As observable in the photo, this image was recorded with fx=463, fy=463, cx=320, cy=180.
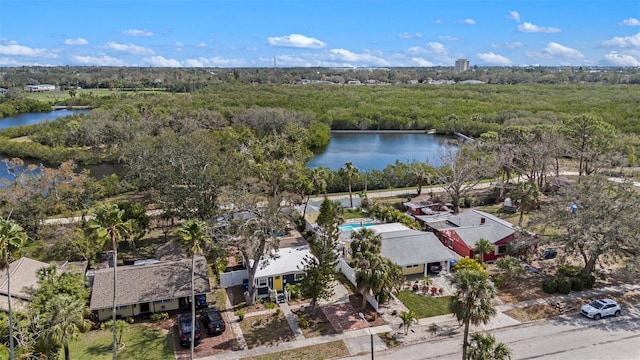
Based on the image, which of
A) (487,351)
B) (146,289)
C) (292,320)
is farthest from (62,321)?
(487,351)

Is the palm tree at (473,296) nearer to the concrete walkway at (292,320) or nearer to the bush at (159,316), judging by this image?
the concrete walkway at (292,320)

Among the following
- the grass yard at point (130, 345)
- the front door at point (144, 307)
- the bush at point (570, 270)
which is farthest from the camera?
the bush at point (570, 270)

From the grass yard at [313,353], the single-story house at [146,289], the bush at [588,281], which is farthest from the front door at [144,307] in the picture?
the bush at [588,281]

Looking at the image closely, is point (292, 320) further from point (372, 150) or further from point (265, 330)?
point (372, 150)

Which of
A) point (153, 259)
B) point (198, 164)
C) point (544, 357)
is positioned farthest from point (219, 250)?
point (544, 357)

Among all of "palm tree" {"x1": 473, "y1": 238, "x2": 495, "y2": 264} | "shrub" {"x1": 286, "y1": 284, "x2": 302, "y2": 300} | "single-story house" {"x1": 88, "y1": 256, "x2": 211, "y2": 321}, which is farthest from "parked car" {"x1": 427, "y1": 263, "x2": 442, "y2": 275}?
"single-story house" {"x1": 88, "y1": 256, "x2": 211, "y2": 321}

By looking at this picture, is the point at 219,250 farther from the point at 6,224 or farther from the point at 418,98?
the point at 418,98
